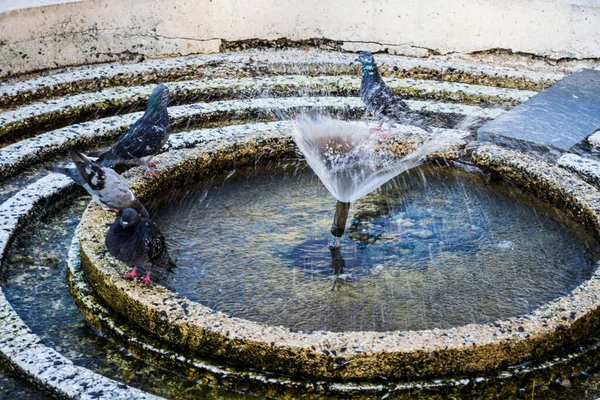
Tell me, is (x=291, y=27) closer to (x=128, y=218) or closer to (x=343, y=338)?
(x=128, y=218)

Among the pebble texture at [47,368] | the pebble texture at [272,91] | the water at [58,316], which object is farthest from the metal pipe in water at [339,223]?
the pebble texture at [272,91]

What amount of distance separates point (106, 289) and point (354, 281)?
1472mm

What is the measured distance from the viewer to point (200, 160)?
5.95 meters

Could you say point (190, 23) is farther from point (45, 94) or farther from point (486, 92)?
point (486, 92)

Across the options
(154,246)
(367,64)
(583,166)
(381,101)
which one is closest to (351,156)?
(381,101)

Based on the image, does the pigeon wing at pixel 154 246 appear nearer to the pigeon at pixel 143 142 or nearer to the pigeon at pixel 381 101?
the pigeon at pixel 143 142

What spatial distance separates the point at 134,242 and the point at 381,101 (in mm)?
2970

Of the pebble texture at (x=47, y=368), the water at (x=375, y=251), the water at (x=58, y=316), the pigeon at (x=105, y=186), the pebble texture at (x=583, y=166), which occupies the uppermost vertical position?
the pigeon at (x=105, y=186)

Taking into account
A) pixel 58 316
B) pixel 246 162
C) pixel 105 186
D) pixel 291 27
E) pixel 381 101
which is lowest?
pixel 58 316

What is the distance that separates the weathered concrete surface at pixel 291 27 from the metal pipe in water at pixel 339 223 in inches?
→ 154

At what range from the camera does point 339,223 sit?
5164 mm

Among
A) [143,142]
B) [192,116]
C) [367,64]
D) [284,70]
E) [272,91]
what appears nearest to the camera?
[143,142]

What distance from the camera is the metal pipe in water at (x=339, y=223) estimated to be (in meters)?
5.16

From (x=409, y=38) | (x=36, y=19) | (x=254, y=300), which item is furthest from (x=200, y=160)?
(x=409, y=38)
